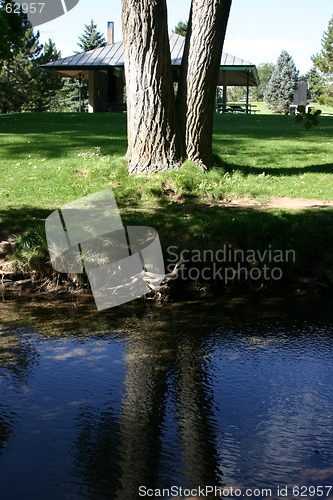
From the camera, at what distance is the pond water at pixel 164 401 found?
10.1 ft

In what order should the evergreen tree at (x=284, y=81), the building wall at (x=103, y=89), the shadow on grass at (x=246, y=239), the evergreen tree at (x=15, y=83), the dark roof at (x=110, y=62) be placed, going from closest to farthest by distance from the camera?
the shadow on grass at (x=246, y=239), the dark roof at (x=110, y=62), the building wall at (x=103, y=89), the evergreen tree at (x=284, y=81), the evergreen tree at (x=15, y=83)

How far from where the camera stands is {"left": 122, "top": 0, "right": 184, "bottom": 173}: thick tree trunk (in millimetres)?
7926

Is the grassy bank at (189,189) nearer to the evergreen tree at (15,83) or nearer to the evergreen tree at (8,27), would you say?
the evergreen tree at (8,27)

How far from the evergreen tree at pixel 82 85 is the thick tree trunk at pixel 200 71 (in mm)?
37078

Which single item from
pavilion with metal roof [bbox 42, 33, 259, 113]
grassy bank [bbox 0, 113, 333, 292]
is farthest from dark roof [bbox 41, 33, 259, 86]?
grassy bank [bbox 0, 113, 333, 292]

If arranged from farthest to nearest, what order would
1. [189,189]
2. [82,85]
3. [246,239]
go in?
[82,85]
[189,189]
[246,239]

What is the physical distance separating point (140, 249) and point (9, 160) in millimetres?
5614

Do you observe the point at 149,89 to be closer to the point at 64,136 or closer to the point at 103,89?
the point at 64,136

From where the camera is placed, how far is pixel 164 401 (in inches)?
156

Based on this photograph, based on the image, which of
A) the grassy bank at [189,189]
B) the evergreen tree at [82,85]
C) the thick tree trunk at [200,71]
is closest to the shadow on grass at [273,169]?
the grassy bank at [189,189]

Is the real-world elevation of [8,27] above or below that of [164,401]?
above

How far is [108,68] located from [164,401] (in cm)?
2390

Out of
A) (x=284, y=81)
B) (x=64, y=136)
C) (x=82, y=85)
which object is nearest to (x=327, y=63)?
(x=284, y=81)

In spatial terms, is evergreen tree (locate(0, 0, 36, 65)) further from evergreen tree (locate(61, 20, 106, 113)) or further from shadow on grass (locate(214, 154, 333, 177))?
shadow on grass (locate(214, 154, 333, 177))
